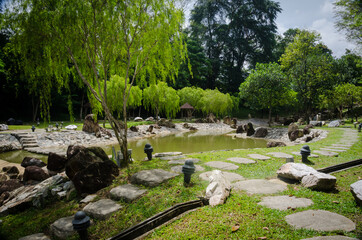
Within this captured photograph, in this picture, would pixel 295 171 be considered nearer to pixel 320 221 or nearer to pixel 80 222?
pixel 320 221

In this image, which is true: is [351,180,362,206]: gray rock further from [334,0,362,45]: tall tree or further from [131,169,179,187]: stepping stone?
[334,0,362,45]: tall tree

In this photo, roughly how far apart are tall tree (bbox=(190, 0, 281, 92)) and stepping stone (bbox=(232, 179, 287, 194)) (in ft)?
109

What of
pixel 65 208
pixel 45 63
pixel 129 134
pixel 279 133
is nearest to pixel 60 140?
pixel 129 134

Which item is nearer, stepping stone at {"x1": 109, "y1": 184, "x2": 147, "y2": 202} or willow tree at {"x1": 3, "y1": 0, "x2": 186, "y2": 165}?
stepping stone at {"x1": 109, "y1": 184, "x2": 147, "y2": 202}

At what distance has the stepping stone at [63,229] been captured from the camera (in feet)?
9.16

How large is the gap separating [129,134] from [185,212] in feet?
47.3

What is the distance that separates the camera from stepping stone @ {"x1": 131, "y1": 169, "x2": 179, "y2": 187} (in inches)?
151

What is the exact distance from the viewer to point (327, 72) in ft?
55.7

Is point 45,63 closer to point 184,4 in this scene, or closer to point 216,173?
point 184,4

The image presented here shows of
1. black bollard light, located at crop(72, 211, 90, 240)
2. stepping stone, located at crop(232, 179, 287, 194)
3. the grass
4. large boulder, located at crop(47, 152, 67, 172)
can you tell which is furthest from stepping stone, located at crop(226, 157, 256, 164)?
large boulder, located at crop(47, 152, 67, 172)

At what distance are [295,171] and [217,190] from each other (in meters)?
1.65

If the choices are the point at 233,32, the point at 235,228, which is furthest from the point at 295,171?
the point at 233,32

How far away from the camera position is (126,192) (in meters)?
3.59

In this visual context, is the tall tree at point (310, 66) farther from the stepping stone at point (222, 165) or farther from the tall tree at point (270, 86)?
the stepping stone at point (222, 165)
